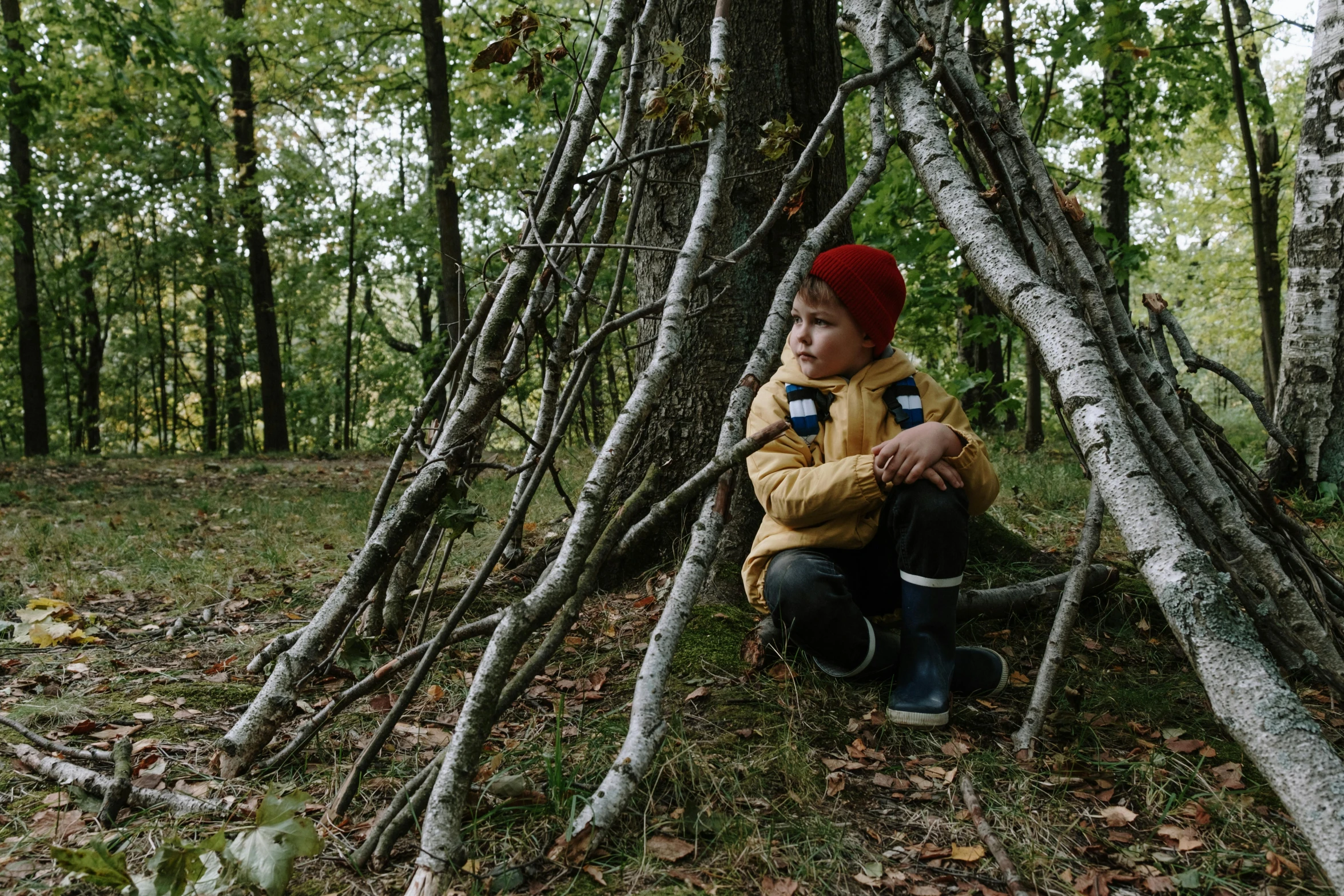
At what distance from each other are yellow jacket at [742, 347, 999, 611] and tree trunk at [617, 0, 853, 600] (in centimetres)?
52

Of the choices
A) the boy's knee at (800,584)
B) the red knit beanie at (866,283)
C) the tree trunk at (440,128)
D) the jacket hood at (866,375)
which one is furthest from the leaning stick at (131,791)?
the tree trunk at (440,128)

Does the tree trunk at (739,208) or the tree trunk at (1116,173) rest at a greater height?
the tree trunk at (1116,173)

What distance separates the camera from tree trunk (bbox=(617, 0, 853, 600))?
295cm

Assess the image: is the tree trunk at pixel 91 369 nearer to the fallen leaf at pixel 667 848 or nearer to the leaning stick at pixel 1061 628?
the fallen leaf at pixel 667 848

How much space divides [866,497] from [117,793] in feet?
6.39

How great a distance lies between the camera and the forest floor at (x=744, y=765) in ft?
5.03

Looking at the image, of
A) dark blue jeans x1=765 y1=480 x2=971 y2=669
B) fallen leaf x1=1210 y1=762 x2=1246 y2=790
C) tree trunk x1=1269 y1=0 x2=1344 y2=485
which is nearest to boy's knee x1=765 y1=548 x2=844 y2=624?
dark blue jeans x1=765 y1=480 x2=971 y2=669

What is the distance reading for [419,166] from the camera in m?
18.6

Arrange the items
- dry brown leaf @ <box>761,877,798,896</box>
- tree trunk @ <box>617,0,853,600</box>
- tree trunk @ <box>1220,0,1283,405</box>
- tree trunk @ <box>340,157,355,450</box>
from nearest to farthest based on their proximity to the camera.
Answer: dry brown leaf @ <box>761,877,798,896</box> < tree trunk @ <box>617,0,853,600</box> < tree trunk @ <box>1220,0,1283,405</box> < tree trunk @ <box>340,157,355,450</box>

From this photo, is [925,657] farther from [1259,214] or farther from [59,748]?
[1259,214]

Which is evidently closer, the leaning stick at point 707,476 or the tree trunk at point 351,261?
the leaning stick at point 707,476

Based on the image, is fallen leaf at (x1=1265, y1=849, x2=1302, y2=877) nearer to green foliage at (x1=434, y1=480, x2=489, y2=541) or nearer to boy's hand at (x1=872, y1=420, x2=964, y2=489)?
boy's hand at (x1=872, y1=420, x2=964, y2=489)

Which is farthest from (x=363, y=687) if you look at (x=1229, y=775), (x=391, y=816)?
(x=1229, y=775)

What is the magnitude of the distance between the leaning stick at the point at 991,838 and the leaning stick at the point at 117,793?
74.2 inches
